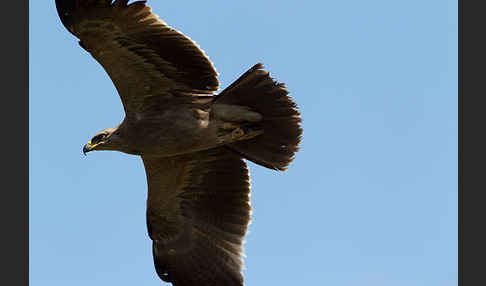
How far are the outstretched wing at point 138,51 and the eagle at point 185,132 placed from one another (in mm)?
11

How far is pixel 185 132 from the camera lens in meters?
8.20

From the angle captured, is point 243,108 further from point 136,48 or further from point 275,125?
point 136,48

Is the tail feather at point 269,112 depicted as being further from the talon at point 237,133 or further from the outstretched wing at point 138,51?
the outstretched wing at point 138,51

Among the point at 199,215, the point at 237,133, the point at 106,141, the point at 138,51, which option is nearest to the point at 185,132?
the point at 237,133

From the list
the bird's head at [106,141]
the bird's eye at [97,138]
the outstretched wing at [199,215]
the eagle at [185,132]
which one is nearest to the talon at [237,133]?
the eagle at [185,132]

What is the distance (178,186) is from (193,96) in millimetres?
1267

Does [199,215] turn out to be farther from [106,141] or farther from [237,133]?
[106,141]

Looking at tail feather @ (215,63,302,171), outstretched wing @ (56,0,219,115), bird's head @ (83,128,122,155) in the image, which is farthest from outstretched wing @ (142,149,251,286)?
outstretched wing @ (56,0,219,115)

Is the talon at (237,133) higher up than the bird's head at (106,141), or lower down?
higher up

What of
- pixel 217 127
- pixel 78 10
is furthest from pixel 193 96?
pixel 78 10

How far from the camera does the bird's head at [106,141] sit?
8258mm

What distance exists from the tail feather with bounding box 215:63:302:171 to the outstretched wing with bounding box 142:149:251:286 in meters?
0.45

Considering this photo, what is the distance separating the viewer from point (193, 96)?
8289 mm

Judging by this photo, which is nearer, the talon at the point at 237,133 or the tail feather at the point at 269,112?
the tail feather at the point at 269,112
